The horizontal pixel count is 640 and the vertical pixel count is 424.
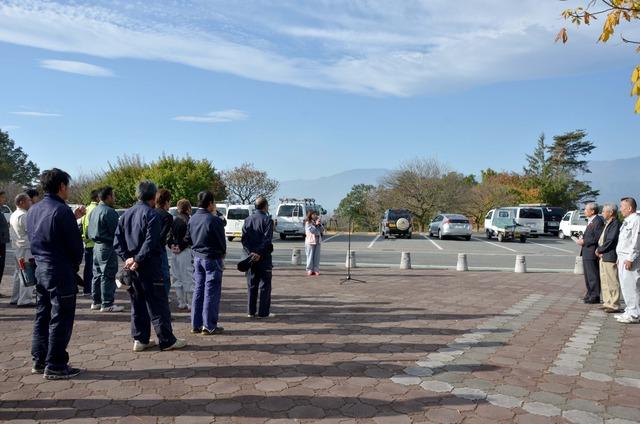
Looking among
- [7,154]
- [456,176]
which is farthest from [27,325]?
[7,154]

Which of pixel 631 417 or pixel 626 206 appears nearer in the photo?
pixel 631 417

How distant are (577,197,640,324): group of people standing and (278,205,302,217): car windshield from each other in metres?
17.9

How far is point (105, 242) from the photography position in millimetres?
7152

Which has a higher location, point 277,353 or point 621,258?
point 621,258

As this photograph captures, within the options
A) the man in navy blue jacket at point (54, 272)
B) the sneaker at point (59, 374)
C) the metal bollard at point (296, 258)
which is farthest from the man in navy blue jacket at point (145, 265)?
the metal bollard at point (296, 258)

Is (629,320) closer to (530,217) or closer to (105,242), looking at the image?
(105,242)

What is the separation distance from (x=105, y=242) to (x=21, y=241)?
1.39m

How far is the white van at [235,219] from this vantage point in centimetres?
2425

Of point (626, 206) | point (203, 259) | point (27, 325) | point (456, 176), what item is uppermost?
point (456, 176)

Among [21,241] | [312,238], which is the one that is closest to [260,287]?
[21,241]

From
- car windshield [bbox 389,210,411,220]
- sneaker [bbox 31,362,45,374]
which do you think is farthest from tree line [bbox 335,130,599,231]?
sneaker [bbox 31,362,45,374]

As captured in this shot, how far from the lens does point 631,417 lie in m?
3.83

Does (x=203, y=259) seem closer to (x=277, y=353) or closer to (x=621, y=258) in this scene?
(x=277, y=353)

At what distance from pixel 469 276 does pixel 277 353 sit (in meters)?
8.20
